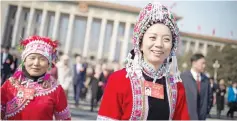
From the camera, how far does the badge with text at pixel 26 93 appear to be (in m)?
2.37

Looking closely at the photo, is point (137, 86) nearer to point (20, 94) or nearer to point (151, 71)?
point (151, 71)

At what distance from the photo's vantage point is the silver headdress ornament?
1.79m

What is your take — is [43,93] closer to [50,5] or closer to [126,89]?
[126,89]

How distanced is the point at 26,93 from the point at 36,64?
0.22 m

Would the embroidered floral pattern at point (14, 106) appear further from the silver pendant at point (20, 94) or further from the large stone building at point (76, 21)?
the large stone building at point (76, 21)

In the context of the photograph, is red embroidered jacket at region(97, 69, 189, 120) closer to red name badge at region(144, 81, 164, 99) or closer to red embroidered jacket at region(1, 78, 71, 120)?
red name badge at region(144, 81, 164, 99)

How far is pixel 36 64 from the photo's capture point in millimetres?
2408

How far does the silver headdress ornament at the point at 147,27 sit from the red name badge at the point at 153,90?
57mm

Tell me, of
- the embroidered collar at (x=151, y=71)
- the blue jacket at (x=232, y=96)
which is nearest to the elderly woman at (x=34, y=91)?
the embroidered collar at (x=151, y=71)

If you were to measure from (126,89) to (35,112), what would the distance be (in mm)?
880

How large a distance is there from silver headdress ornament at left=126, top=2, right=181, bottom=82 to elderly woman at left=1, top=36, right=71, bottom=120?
2.65ft

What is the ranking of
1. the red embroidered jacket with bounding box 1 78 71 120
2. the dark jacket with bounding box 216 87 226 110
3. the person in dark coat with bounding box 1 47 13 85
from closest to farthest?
the red embroidered jacket with bounding box 1 78 71 120, the person in dark coat with bounding box 1 47 13 85, the dark jacket with bounding box 216 87 226 110

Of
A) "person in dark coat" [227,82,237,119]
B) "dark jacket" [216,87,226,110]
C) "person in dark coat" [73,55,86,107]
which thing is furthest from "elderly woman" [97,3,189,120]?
"dark jacket" [216,87,226,110]

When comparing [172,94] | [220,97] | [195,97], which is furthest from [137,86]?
[220,97]
